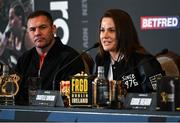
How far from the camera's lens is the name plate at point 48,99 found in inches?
94.6

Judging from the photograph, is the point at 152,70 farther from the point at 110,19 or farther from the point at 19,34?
the point at 19,34

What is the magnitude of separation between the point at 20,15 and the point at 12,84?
8.08 feet

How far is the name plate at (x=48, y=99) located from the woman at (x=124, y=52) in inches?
20.2

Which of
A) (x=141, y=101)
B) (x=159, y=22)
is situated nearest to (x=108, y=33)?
(x=141, y=101)

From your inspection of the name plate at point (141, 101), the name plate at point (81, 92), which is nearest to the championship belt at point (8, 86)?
the name plate at point (81, 92)

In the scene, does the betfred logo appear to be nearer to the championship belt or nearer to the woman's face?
the woman's face

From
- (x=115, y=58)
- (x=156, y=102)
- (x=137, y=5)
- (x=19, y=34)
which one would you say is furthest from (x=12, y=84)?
(x=19, y=34)

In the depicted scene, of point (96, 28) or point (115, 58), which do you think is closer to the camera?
point (115, 58)

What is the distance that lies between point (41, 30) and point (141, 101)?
1302 mm

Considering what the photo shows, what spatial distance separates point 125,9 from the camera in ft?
14.4

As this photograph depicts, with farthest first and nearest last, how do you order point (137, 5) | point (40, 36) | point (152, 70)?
point (137, 5) → point (40, 36) → point (152, 70)

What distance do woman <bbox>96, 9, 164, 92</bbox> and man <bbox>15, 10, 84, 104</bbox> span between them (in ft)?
1.20

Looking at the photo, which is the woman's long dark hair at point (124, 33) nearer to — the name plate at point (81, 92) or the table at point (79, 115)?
the name plate at point (81, 92)

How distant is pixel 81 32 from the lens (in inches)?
182
